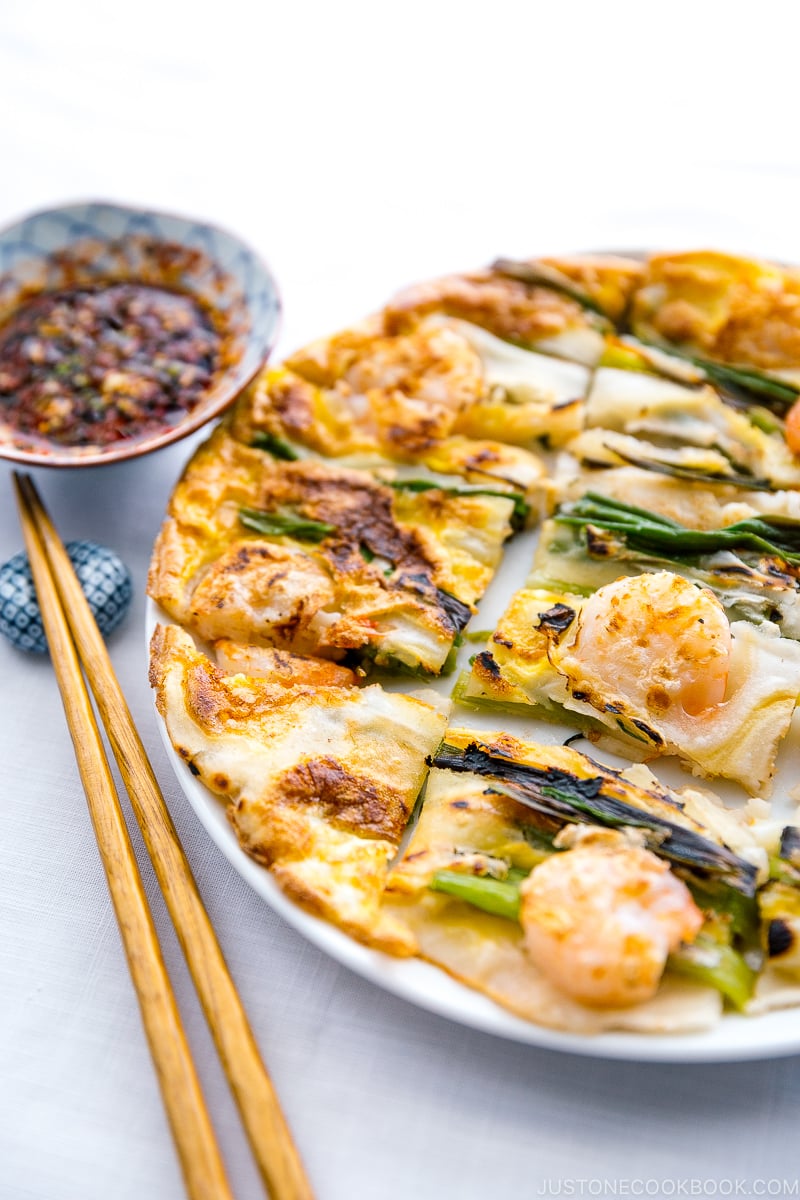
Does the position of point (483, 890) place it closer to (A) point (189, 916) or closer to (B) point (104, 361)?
(A) point (189, 916)

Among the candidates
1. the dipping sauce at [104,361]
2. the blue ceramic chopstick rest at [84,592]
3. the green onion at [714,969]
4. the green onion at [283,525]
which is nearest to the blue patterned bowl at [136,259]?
the dipping sauce at [104,361]

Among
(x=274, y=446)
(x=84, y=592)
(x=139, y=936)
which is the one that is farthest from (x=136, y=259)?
(x=139, y=936)

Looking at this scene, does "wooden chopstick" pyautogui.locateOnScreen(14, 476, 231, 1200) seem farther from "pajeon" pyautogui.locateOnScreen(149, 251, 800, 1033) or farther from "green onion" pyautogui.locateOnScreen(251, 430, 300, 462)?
"green onion" pyautogui.locateOnScreen(251, 430, 300, 462)

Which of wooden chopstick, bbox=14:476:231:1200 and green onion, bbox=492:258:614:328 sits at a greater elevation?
green onion, bbox=492:258:614:328

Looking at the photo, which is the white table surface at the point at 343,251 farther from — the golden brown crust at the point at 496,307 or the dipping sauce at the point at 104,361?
the golden brown crust at the point at 496,307

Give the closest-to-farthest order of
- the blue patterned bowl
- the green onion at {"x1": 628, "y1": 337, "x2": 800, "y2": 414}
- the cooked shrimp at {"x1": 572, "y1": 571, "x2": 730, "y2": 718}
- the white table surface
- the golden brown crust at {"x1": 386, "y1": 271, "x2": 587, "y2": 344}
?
the white table surface < the cooked shrimp at {"x1": 572, "y1": 571, "x2": 730, "y2": 718} < the green onion at {"x1": 628, "y1": 337, "x2": 800, "y2": 414} < the golden brown crust at {"x1": 386, "y1": 271, "x2": 587, "y2": 344} < the blue patterned bowl

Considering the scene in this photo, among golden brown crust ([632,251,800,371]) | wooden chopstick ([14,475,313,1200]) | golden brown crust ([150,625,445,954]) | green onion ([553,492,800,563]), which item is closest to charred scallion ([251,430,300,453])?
wooden chopstick ([14,475,313,1200])
